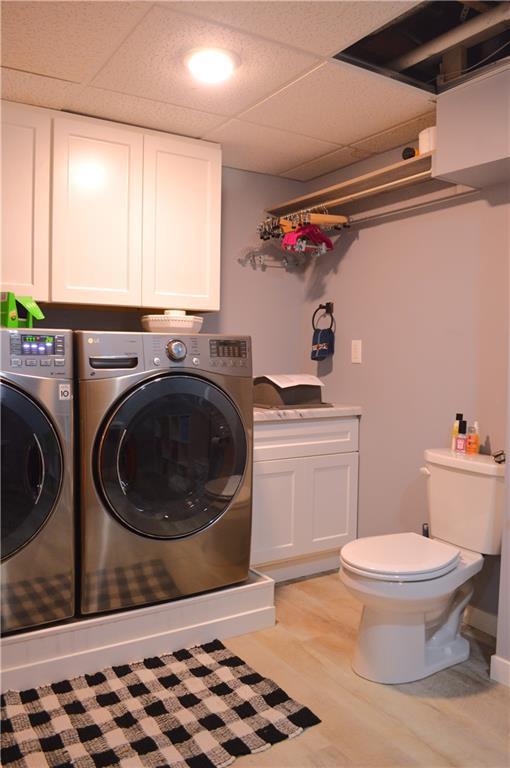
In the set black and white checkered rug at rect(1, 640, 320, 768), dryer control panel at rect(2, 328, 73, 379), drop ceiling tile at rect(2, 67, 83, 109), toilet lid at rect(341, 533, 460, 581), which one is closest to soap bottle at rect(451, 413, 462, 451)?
toilet lid at rect(341, 533, 460, 581)

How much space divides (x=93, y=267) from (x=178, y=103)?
2.49 ft

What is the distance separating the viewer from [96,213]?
102 inches

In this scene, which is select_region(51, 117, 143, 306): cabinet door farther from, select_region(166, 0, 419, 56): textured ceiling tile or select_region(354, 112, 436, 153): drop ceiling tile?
select_region(354, 112, 436, 153): drop ceiling tile

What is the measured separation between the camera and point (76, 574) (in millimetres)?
2162

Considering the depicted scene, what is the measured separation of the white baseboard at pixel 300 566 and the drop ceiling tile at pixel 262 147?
2024mm

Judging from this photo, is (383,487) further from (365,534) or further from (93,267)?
(93,267)

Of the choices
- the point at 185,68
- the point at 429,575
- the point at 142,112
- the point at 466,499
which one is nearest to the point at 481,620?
the point at 466,499

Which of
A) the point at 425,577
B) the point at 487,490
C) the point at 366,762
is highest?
the point at 487,490

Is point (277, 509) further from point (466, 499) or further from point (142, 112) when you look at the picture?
point (142, 112)

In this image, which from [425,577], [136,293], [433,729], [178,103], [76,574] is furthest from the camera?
[136,293]

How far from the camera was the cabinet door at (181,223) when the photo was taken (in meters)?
2.72

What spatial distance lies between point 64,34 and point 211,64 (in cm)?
49

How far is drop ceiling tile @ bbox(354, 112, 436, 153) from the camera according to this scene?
8.60 ft

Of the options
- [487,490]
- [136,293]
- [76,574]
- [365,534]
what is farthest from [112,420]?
[365,534]
